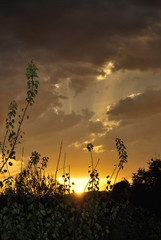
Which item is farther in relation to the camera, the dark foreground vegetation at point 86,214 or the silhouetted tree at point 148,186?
the silhouetted tree at point 148,186

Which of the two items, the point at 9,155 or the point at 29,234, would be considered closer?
the point at 9,155

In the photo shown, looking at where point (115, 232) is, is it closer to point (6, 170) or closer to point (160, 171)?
point (6, 170)

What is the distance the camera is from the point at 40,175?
590 inches

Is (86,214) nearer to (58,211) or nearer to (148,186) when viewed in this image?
(58,211)

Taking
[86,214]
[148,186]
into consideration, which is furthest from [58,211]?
[148,186]

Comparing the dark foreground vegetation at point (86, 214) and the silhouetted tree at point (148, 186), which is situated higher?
the silhouetted tree at point (148, 186)

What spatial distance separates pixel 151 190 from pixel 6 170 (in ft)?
57.5

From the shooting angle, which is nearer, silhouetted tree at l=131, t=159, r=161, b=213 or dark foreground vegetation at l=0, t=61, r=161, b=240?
dark foreground vegetation at l=0, t=61, r=161, b=240

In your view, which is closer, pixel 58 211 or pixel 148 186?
pixel 58 211

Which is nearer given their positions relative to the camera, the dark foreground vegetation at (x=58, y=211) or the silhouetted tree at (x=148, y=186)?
the dark foreground vegetation at (x=58, y=211)

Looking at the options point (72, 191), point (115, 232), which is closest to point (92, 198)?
point (72, 191)

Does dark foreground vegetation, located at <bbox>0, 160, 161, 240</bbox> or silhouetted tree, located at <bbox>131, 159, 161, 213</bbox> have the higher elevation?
silhouetted tree, located at <bbox>131, 159, 161, 213</bbox>

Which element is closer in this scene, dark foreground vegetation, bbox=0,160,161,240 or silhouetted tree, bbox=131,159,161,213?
dark foreground vegetation, bbox=0,160,161,240

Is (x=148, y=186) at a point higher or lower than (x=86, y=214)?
higher
